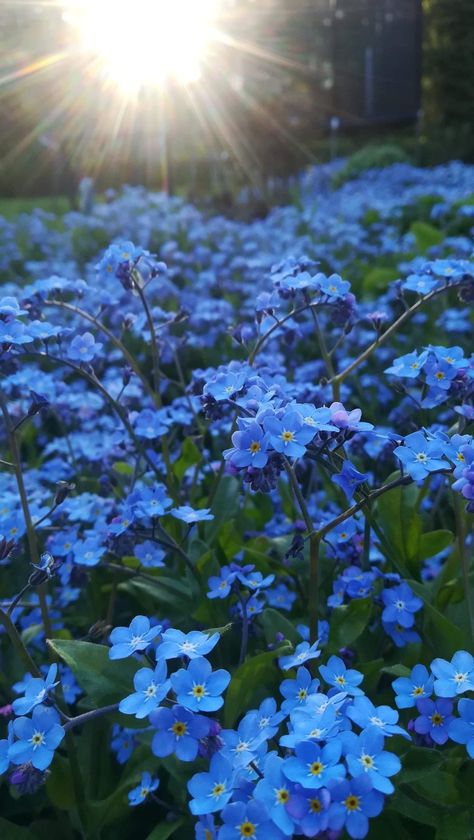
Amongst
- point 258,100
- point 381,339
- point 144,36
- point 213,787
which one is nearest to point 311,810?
point 213,787

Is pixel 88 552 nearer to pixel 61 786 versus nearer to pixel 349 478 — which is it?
pixel 61 786

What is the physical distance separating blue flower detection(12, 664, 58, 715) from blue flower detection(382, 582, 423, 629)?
0.75 m

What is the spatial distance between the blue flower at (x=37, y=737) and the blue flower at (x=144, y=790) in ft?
1.02

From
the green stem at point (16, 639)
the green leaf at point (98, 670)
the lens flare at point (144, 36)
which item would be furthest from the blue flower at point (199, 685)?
the lens flare at point (144, 36)

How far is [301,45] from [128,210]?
532 inches

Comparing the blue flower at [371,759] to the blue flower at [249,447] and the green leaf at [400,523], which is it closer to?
the blue flower at [249,447]

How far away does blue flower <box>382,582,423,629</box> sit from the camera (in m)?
1.72

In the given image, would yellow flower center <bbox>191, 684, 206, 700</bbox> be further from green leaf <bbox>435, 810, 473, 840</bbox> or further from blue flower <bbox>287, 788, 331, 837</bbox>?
green leaf <bbox>435, 810, 473, 840</bbox>

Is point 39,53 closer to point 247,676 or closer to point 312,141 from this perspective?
point 312,141

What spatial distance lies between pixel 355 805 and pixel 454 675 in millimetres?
322

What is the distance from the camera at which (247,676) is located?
1.55 meters

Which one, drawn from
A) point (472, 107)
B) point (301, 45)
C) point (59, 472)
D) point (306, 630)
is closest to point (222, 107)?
point (301, 45)

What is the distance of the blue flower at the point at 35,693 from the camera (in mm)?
1289

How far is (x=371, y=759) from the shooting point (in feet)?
3.67
